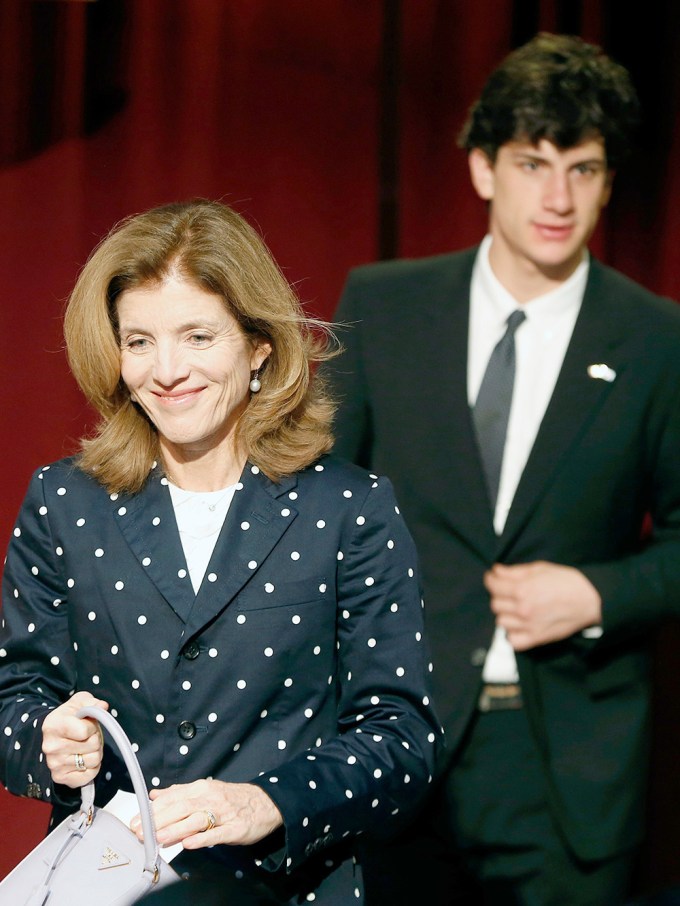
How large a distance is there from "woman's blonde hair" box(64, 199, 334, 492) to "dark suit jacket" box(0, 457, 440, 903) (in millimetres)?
66

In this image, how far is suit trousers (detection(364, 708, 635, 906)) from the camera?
2.63 meters

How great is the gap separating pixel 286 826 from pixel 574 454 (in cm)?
127

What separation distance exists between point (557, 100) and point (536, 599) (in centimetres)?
94

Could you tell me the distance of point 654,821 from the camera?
3236 millimetres

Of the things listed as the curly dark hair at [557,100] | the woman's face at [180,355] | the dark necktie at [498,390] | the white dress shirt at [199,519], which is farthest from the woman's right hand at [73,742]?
the curly dark hair at [557,100]

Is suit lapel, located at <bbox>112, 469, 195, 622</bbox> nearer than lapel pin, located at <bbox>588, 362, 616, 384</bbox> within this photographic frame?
Yes

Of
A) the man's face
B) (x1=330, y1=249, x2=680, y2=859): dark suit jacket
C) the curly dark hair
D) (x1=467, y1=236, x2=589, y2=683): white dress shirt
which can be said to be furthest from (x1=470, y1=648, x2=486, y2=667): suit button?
the curly dark hair

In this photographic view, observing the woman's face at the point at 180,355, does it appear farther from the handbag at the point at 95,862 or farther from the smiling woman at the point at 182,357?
the handbag at the point at 95,862

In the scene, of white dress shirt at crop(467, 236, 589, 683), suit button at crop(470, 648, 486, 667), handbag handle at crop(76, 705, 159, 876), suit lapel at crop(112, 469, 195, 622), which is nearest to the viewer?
handbag handle at crop(76, 705, 159, 876)

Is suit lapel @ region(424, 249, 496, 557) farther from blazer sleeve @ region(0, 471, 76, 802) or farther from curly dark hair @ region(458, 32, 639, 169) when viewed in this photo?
blazer sleeve @ region(0, 471, 76, 802)

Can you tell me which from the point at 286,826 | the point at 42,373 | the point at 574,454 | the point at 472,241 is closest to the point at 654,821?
the point at 574,454

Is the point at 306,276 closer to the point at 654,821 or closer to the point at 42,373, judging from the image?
the point at 42,373

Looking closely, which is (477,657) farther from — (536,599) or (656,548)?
(656,548)

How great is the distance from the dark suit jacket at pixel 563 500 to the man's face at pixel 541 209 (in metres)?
0.09
